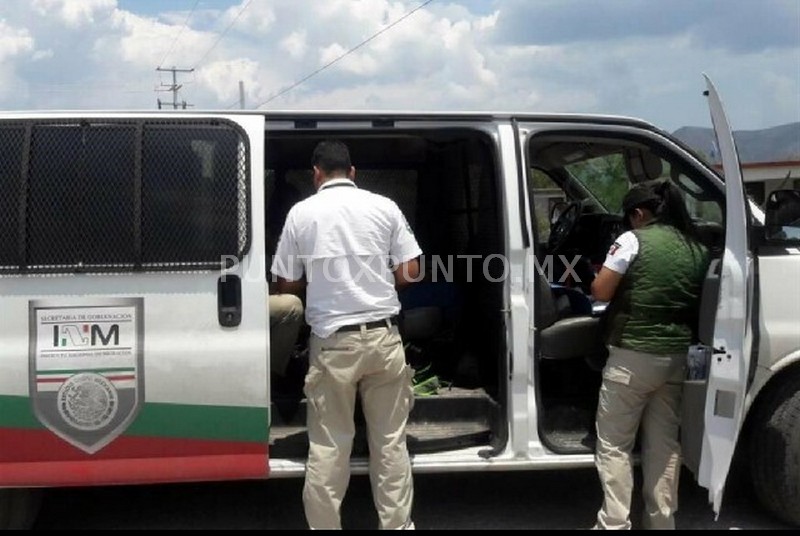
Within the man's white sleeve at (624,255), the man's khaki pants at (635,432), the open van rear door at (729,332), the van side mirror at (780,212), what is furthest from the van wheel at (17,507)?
the van side mirror at (780,212)

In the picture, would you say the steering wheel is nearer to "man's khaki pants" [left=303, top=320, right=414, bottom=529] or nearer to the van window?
"man's khaki pants" [left=303, top=320, right=414, bottom=529]

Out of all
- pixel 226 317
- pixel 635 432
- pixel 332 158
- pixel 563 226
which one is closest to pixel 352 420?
pixel 226 317

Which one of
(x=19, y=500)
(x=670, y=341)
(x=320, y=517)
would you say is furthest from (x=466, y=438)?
(x=19, y=500)

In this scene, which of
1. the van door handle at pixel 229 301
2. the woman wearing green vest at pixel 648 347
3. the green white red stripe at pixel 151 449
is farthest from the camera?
the woman wearing green vest at pixel 648 347

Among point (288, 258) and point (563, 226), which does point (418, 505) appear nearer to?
point (288, 258)

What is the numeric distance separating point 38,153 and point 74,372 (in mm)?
902

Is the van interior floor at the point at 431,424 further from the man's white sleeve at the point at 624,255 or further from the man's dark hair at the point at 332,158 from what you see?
the man's dark hair at the point at 332,158

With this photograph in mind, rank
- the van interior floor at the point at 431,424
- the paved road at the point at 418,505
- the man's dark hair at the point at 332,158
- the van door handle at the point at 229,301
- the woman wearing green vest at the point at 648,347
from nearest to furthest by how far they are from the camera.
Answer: the van door handle at the point at 229,301 → the man's dark hair at the point at 332,158 → the woman wearing green vest at the point at 648,347 → the van interior floor at the point at 431,424 → the paved road at the point at 418,505

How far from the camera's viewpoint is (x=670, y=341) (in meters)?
3.82

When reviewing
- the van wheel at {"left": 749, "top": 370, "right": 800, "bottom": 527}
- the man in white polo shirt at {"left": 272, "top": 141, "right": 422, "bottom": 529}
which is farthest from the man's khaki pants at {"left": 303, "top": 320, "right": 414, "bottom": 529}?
the van wheel at {"left": 749, "top": 370, "right": 800, "bottom": 527}

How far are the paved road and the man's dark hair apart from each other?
1752 mm

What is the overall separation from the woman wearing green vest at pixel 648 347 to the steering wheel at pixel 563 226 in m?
1.81

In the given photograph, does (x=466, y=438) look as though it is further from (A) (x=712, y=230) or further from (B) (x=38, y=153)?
(B) (x=38, y=153)

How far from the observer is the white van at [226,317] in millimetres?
3494
